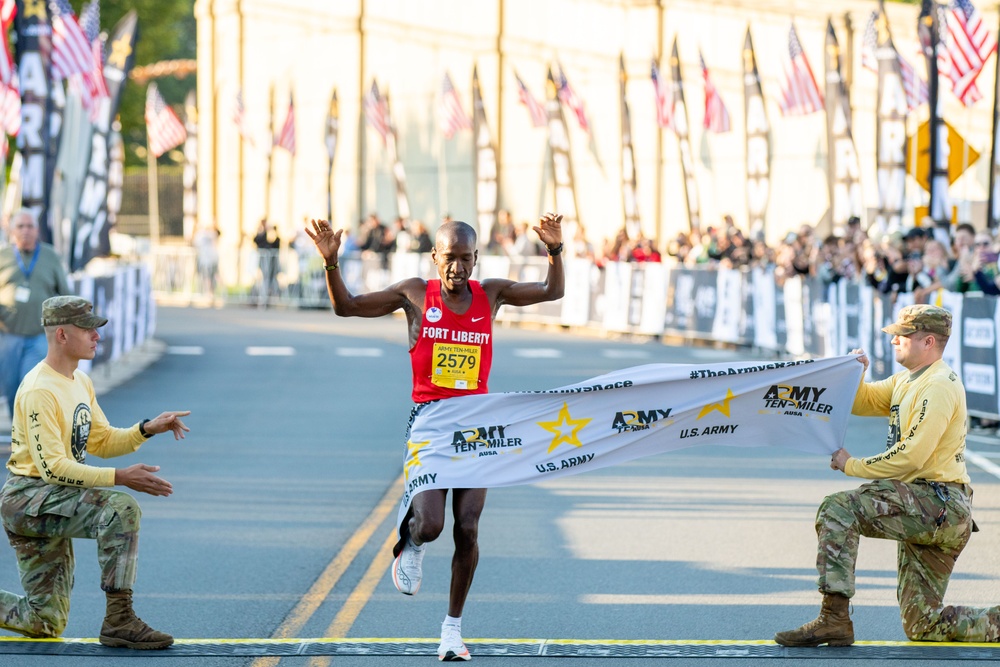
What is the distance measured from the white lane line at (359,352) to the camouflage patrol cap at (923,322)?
1855cm

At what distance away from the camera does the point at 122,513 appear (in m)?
7.06

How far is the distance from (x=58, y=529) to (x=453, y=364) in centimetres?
191

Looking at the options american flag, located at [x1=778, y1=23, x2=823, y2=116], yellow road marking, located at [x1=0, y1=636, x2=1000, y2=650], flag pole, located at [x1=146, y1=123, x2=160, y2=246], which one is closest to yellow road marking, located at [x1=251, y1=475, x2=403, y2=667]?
yellow road marking, located at [x1=0, y1=636, x2=1000, y2=650]

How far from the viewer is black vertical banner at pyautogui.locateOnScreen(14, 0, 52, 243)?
20203 mm

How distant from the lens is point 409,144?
4916 centimetres

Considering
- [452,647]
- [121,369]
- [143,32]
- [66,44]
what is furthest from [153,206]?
[452,647]

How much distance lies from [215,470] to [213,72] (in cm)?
4457

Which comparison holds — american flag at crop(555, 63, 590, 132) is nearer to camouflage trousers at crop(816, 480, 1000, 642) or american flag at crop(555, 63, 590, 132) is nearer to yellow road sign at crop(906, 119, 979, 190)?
yellow road sign at crop(906, 119, 979, 190)

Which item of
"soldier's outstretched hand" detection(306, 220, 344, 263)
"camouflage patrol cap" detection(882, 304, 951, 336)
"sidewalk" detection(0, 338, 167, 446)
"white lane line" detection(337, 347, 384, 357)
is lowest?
"white lane line" detection(337, 347, 384, 357)

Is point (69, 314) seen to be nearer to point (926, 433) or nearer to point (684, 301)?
point (926, 433)

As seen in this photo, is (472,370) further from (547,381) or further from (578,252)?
(578,252)

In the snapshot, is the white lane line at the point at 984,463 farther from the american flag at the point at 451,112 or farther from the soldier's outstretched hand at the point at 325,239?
the american flag at the point at 451,112

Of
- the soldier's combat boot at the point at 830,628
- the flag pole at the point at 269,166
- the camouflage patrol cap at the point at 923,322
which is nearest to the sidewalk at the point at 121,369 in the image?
the soldier's combat boot at the point at 830,628

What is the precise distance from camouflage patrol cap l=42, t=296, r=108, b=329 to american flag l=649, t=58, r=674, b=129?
30956mm
